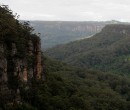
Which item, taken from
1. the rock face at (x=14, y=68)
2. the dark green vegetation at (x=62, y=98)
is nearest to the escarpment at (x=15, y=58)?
→ the rock face at (x=14, y=68)

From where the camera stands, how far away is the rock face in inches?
1560

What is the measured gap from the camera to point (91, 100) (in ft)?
207

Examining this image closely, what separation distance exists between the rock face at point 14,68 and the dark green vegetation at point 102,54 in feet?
321

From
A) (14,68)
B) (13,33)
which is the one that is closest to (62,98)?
(14,68)

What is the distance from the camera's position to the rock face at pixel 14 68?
3962 centimetres

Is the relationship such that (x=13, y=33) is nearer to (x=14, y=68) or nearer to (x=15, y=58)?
(x=15, y=58)

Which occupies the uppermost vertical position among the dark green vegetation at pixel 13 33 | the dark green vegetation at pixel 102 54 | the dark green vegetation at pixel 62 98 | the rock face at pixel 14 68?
the dark green vegetation at pixel 13 33

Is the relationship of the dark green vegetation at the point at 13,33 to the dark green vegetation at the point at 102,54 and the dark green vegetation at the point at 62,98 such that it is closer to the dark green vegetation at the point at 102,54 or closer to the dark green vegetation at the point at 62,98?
the dark green vegetation at the point at 62,98

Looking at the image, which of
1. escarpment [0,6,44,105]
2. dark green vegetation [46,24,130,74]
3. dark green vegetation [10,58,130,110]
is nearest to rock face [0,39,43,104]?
escarpment [0,6,44,105]

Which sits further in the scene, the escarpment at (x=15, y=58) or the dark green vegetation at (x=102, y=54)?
the dark green vegetation at (x=102, y=54)

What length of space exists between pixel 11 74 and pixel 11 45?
281cm

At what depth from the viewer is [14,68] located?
1628 inches

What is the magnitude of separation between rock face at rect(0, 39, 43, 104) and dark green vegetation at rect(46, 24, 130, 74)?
97.8 meters

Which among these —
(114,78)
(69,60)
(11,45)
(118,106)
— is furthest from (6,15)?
(69,60)
